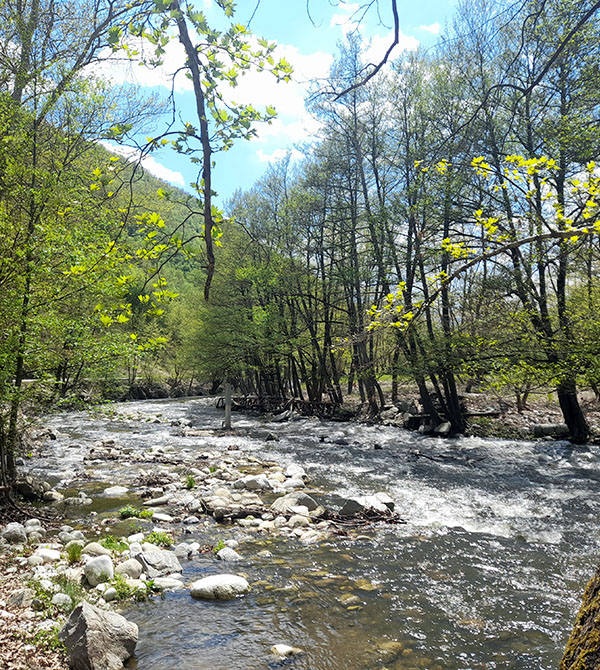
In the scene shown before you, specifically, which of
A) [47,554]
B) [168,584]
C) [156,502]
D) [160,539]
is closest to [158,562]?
[168,584]

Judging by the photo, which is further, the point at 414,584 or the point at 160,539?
the point at 160,539

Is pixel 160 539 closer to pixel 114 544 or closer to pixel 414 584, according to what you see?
pixel 114 544

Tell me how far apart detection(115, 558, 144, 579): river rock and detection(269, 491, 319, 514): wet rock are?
304cm

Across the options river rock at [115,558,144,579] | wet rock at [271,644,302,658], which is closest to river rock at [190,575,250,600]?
river rock at [115,558,144,579]

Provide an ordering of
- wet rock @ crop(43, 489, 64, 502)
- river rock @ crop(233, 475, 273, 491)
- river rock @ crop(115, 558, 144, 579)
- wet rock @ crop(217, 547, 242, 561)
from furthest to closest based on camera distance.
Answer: river rock @ crop(233, 475, 273, 491), wet rock @ crop(43, 489, 64, 502), wet rock @ crop(217, 547, 242, 561), river rock @ crop(115, 558, 144, 579)

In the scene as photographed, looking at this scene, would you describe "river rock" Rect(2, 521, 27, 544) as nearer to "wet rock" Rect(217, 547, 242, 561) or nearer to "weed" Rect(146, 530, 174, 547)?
"weed" Rect(146, 530, 174, 547)

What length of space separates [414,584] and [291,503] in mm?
3305

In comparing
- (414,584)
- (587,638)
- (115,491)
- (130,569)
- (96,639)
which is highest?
(587,638)

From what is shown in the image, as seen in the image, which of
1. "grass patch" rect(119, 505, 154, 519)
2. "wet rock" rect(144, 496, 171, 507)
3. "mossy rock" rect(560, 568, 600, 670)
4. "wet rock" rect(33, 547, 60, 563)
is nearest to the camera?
"mossy rock" rect(560, 568, 600, 670)

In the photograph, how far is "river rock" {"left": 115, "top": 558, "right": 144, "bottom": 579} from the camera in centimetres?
523

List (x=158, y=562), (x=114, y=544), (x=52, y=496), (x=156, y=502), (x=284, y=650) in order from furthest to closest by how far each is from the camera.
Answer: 1. (x=156, y=502)
2. (x=52, y=496)
3. (x=114, y=544)
4. (x=158, y=562)
5. (x=284, y=650)

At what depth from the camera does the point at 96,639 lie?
11.6ft

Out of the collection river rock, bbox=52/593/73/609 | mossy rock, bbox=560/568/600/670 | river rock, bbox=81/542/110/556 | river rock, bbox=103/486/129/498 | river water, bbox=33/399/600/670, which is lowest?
river rock, bbox=103/486/129/498

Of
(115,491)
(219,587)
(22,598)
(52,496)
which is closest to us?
(22,598)
